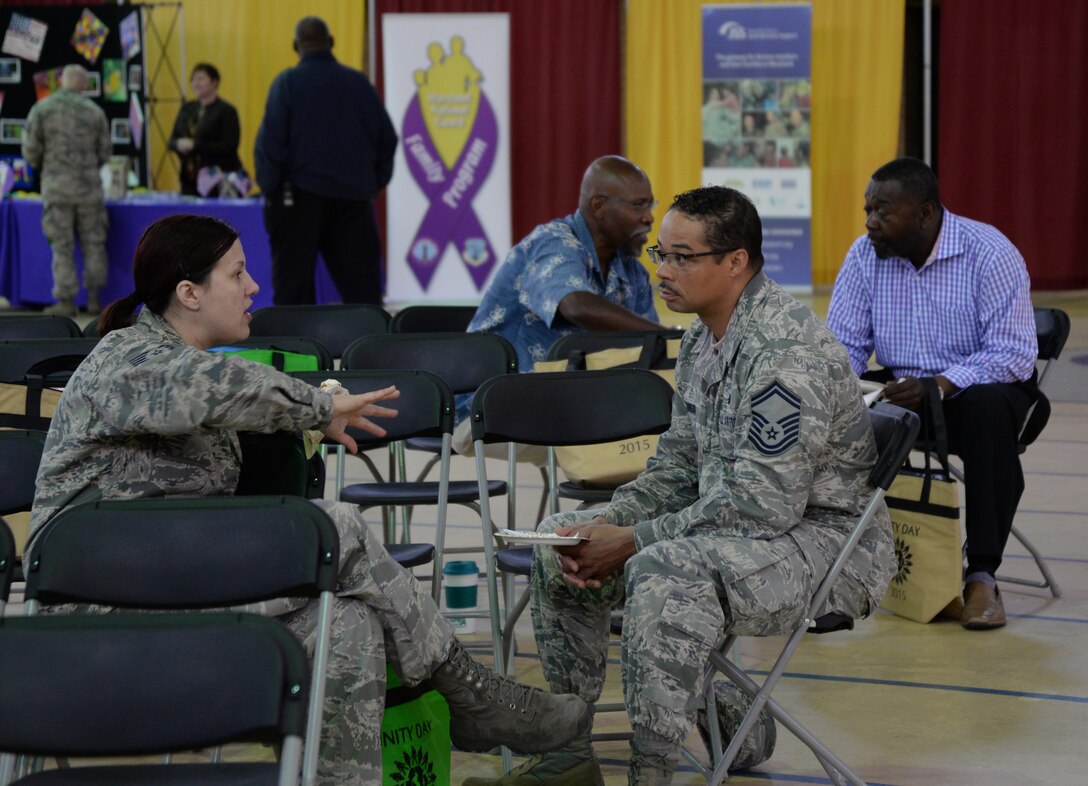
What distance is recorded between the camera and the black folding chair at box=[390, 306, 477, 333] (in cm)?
545

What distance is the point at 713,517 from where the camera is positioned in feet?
9.23

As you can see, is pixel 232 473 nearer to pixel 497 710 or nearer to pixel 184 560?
pixel 184 560

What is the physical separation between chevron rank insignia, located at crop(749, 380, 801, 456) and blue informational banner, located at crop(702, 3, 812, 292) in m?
9.45

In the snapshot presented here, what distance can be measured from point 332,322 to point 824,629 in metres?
3.05

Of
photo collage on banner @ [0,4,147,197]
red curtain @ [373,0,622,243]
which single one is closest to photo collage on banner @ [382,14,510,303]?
red curtain @ [373,0,622,243]

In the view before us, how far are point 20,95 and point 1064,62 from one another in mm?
9375

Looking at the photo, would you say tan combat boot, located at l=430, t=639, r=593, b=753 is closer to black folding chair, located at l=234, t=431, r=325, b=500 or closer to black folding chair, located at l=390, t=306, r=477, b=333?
black folding chair, located at l=234, t=431, r=325, b=500

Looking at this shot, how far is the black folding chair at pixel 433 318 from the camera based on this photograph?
545 centimetres

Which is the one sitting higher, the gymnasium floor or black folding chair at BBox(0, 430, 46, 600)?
black folding chair at BBox(0, 430, 46, 600)

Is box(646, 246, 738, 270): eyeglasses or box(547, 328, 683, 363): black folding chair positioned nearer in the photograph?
box(646, 246, 738, 270): eyeglasses

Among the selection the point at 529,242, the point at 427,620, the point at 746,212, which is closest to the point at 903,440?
the point at 746,212

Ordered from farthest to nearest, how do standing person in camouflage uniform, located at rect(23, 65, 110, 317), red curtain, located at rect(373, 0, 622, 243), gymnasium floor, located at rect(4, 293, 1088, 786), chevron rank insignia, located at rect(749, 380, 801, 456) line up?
red curtain, located at rect(373, 0, 622, 243)
standing person in camouflage uniform, located at rect(23, 65, 110, 317)
gymnasium floor, located at rect(4, 293, 1088, 786)
chevron rank insignia, located at rect(749, 380, 801, 456)

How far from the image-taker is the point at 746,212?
297 cm

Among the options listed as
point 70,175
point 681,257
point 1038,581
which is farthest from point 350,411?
point 70,175
